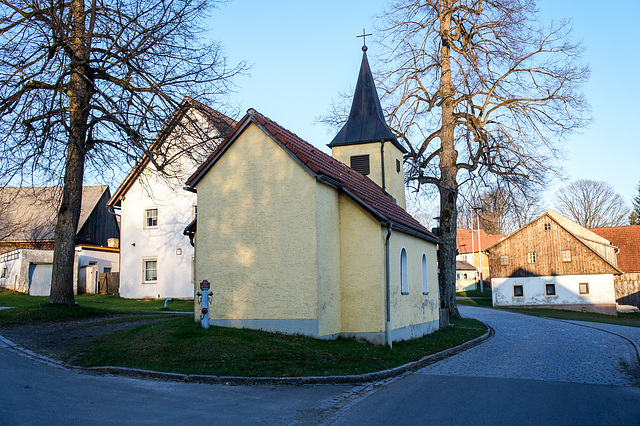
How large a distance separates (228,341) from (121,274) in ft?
75.8

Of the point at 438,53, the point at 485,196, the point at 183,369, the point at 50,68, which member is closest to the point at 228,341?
the point at 183,369

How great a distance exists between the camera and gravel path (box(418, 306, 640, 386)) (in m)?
11.4

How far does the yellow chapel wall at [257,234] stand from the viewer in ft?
45.1

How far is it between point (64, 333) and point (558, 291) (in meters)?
40.7

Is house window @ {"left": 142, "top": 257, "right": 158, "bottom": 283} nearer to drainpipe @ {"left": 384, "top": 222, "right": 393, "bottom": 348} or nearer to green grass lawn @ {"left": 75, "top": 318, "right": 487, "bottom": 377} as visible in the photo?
green grass lawn @ {"left": 75, "top": 318, "right": 487, "bottom": 377}

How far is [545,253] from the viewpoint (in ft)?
149

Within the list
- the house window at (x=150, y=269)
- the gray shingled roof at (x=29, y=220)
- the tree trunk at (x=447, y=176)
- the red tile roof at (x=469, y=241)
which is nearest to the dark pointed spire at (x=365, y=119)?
the tree trunk at (x=447, y=176)

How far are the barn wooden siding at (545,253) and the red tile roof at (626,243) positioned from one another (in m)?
3.75

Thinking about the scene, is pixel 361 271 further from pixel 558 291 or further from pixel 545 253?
pixel 545 253

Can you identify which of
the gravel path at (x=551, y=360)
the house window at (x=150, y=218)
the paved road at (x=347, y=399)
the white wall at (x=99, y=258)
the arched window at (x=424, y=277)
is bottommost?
the gravel path at (x=551, y=360)

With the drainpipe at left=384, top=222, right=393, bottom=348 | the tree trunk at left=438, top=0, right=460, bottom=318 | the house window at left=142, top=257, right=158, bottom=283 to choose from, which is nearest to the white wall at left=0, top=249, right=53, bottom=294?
the house window at left=142, top=257, right=158, bottom=283

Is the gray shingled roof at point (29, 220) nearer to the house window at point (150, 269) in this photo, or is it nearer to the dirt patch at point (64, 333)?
the house window at point (150, 269)

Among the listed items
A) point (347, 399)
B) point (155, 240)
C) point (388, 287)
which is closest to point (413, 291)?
point (388, 287)

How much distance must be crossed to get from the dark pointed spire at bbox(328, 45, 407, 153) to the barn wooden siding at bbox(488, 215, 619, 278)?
2528 centimetres
